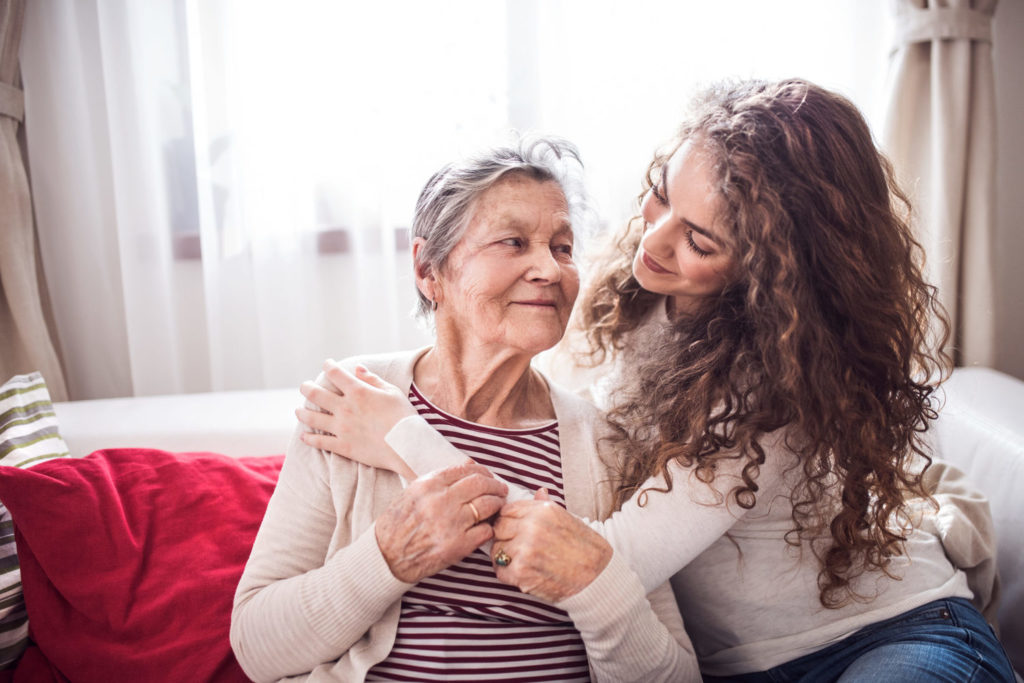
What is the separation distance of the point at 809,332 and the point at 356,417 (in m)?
0.74

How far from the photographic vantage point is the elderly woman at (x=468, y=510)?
1.12 metres

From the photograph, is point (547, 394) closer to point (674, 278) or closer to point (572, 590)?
point (674, 278)

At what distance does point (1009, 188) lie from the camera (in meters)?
2.51

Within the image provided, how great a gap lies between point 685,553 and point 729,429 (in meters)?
0.21

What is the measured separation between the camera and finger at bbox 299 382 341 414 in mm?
1286

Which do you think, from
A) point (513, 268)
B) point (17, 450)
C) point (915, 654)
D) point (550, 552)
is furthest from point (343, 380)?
point (915, 654)

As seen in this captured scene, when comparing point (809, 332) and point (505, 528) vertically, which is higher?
point (809, 332)

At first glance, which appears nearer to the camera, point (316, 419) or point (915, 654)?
point (915, 654)

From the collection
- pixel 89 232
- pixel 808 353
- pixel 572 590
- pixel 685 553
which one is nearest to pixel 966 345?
pixel 808 353

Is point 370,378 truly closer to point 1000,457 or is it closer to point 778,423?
point 778,423

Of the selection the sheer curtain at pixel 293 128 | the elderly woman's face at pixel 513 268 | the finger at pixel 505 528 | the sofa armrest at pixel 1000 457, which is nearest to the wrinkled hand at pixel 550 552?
the finger at pixel 505 528

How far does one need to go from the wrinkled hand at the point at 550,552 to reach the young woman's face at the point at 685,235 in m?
0.45

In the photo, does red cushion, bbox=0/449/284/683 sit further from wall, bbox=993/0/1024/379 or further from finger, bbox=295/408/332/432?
wall, bbox=993/0/1024/379

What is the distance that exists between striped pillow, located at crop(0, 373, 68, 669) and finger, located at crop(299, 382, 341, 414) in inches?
23.0
